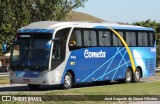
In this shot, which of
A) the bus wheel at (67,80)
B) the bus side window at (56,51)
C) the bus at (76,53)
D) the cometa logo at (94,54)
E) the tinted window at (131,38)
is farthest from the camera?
the tinted window at (131,38)

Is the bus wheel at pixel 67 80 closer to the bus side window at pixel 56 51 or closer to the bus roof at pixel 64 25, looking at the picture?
the bus side window at pixel 56 51

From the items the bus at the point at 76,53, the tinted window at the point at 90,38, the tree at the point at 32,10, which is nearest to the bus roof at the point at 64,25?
the bus at the point at 76,53

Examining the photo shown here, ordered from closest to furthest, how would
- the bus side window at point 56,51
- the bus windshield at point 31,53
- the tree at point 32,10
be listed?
1. the bus windshield at point 31,53
2. the bus side window at point 56,51
3. the tree at point 32,10

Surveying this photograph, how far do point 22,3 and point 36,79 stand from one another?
61.9ft

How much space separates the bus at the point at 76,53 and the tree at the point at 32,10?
10980 millimetres

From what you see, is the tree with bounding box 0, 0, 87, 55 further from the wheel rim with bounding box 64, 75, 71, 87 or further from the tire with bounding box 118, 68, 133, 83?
the wheel rim with bounding box 64, 75, 71, 87

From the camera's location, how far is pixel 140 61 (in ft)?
108

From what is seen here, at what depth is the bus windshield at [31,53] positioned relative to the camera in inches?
984

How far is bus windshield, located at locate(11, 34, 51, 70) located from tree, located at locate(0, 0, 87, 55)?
639 inches

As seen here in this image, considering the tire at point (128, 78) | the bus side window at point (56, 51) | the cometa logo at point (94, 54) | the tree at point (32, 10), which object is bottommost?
the tire at point (128, 78)

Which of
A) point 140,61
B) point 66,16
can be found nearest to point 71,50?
point 140,61

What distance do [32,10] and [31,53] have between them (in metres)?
18.3

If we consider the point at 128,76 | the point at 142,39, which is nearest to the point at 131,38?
the point at 142,39

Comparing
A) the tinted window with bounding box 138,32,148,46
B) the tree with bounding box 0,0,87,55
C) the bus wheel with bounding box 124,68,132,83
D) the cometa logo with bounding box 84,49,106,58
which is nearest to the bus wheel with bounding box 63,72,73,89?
the cometa logo with bounding box 84,49,106,58
